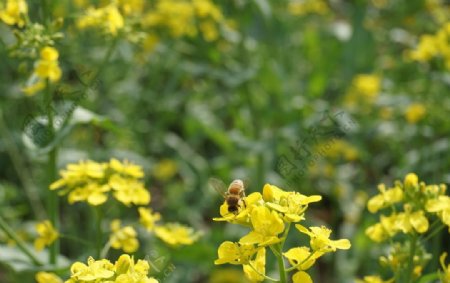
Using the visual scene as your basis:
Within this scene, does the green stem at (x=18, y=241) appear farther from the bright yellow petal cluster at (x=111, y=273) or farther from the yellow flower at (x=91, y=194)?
the bright yellow petal cluster at (x=111, y=273)

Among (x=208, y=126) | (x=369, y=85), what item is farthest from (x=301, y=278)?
(x=369, y=85)

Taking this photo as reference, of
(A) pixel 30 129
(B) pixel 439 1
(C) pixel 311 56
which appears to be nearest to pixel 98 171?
(A) pixel 30 129

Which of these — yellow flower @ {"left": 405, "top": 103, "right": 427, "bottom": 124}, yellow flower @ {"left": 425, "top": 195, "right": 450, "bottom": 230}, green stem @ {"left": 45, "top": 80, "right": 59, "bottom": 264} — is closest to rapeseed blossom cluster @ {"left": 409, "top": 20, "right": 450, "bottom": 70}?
yellow flower @ {"left": 405, "top": 103, "right": 427, "bottom": 124}

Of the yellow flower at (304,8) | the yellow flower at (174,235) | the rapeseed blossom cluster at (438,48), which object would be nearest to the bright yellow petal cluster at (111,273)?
the yellow flower at (174,235)

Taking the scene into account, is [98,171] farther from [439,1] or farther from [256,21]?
[439,1]

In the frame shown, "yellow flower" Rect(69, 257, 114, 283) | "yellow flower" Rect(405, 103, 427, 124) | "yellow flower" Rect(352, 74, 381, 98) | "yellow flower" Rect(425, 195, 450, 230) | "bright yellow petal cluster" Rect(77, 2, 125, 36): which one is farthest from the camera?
"yellow flower" Rect(352, 74, 381, 98)

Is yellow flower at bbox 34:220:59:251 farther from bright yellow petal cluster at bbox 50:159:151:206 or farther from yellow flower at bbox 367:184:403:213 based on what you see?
yellow flower at bbox 367:184:403:213

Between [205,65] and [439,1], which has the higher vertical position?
[439,1]
